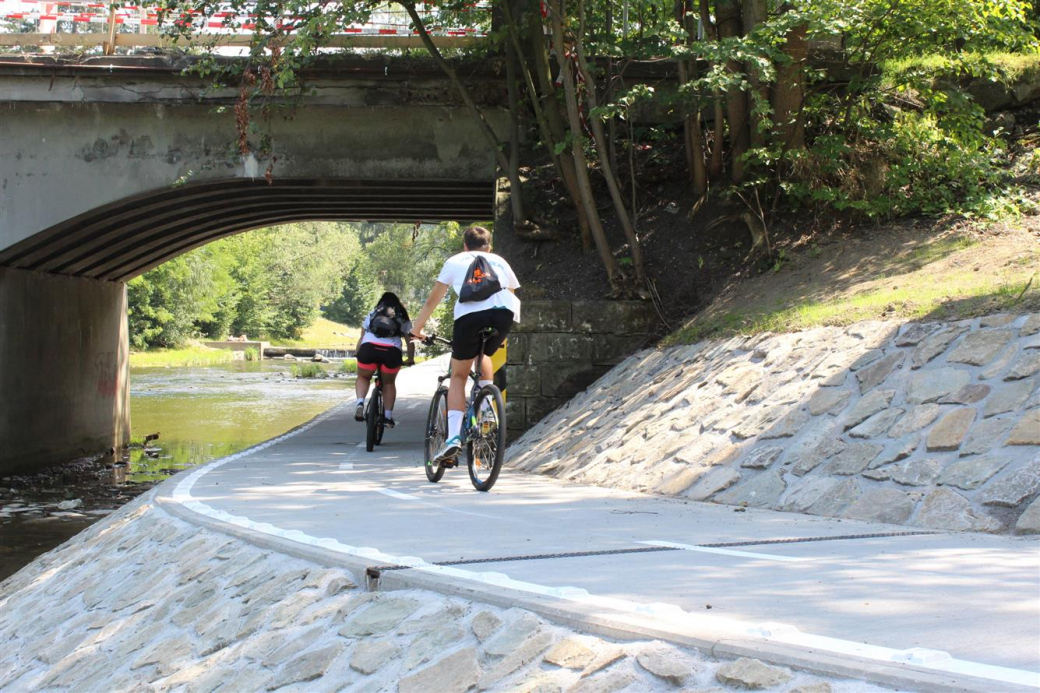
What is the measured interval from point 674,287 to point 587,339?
4.53 feet

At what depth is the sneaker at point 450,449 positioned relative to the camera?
26.0 feet

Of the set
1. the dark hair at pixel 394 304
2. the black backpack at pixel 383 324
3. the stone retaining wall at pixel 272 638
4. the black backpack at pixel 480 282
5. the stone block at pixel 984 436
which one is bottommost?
the stone retaining wall at pixel 272 638

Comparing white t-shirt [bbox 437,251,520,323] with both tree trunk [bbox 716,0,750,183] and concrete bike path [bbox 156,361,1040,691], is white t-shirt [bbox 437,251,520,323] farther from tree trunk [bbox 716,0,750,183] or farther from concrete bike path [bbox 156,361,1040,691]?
tree trunk [bbox 716,0,750,183]

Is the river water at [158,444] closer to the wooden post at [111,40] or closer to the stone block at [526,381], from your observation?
the stone block at [526,381]

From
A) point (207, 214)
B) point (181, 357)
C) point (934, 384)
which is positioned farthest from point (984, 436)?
point (181, 357)

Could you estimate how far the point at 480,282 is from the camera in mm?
7699

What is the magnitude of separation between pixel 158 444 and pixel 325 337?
214 feet

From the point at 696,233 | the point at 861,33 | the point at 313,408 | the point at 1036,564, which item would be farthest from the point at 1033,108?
the point at 313,408

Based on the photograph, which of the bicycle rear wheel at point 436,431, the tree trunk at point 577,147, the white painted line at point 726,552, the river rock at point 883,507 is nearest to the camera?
the white painted line at point 726,552

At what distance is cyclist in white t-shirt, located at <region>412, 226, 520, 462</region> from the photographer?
25.5 feet

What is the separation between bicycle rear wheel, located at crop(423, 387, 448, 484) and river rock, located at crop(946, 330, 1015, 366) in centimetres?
367

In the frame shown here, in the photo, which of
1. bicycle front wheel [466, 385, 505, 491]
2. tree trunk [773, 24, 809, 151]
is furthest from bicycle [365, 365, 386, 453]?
tree trunk [773, 24, 809, 151]

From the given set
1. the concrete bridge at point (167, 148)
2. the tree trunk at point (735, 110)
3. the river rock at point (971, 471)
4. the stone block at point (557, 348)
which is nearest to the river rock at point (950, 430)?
the river rock at point (971, 471)

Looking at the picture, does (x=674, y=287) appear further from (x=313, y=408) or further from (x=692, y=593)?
(x=313, y=408)
